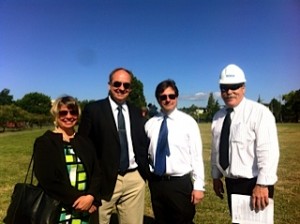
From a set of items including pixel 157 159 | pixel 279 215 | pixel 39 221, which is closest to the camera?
pixel 39 221

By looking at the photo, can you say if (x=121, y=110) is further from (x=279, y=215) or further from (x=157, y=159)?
(x=279, y=215)

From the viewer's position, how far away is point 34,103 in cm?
10875

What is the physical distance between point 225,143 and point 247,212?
766mm

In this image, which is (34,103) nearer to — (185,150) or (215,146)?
(185,150)

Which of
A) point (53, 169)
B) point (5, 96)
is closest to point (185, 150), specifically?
point (53, 169)

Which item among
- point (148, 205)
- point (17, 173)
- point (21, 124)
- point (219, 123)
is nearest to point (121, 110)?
point (219, 123)

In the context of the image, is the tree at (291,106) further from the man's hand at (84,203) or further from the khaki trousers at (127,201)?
the man's hand at (84,203)

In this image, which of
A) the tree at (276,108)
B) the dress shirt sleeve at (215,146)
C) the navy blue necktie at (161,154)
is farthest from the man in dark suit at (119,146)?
the tree at (276,108)

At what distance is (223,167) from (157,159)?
80cm

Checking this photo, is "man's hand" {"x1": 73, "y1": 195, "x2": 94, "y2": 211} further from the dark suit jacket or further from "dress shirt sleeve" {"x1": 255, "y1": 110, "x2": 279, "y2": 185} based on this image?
"dress shirt sleeve" {"x1": 255, "y1": 110, "x2": 279, "y2": 185}

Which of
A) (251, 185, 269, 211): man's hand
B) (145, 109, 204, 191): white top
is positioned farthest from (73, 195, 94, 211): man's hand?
(251, 185, 269, 211): man's hand

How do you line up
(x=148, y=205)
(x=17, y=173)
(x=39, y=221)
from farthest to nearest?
(x=17, y=173)
(x=148, y=205)
(x=39, y=221)

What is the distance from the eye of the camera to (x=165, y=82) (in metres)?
4.46

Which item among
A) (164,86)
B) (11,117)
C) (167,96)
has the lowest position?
(167,96)
